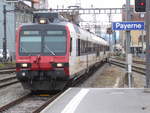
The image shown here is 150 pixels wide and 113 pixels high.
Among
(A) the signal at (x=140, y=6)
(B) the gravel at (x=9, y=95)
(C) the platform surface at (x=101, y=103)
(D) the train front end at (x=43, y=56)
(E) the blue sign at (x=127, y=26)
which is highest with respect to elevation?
(A) the signal at (x=140, y=6)

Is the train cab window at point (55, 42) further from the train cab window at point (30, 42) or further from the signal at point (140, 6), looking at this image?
the signal at point (140, 6)

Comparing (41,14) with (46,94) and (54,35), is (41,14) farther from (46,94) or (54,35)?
(46,94)

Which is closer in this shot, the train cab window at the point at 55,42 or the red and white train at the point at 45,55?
the red and white train at the point at 45,55

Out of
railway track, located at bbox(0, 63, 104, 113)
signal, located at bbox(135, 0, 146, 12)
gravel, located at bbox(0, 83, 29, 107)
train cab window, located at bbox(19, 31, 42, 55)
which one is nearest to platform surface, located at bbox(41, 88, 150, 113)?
railway track, located at bbox(0, 63, 104, 113)

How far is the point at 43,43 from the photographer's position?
16.2 m

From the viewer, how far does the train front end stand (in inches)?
616

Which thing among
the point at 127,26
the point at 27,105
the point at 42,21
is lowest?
the point at 27,105

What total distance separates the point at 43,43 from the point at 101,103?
23.0 ft

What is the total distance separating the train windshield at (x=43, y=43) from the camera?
15.9m

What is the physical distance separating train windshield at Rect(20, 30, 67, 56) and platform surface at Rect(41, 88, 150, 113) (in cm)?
438

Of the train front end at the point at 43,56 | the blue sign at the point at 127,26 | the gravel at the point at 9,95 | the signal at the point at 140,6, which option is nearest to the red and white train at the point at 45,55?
the train front end at the point at 43,56

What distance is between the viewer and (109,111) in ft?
27.7

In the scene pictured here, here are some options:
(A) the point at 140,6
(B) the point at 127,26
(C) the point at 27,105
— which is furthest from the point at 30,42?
(A) the point at 140,6

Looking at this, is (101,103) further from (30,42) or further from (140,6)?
(30,42)
